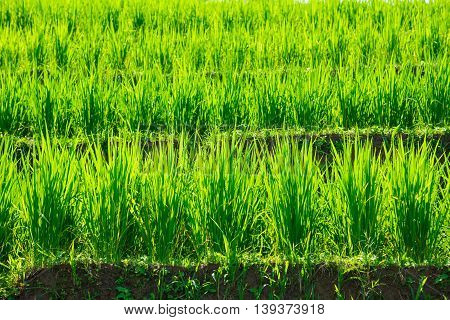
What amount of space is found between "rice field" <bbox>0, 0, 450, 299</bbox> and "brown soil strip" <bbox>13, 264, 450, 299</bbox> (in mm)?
11

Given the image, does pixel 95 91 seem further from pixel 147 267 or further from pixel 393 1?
pixel 393 1

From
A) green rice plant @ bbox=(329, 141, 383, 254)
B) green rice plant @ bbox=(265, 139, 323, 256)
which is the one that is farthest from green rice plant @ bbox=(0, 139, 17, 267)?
green rice plant @ bbox=(329, 141, 383, 254)

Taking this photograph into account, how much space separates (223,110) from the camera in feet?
21.3

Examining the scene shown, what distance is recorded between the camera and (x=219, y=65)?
Result: 314 inches

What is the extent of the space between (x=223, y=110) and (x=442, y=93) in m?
1.62

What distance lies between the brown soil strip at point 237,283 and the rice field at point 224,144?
1 cm

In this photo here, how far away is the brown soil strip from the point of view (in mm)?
4293

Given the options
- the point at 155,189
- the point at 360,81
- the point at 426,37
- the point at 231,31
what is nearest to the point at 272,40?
the point at 231,31

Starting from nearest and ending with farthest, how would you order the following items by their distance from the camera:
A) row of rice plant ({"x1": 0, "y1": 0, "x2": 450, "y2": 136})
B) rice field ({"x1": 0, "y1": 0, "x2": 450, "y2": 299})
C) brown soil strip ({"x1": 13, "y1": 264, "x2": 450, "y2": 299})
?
brown soil strip ({"x1": 13, "y1": 264, "x2": 450, "y2": 299}), rice field ({"x1": 0, "y1": 0, "x2": 450, "y2": 299}), row of rice plant ({"x1": 0, "y1": 0, "x2": 450, "y2": 136})

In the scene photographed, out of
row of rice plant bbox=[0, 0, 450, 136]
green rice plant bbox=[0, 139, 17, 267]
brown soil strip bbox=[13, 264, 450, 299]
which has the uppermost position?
row of rice plant bbox=[0, 0, 450, 136]

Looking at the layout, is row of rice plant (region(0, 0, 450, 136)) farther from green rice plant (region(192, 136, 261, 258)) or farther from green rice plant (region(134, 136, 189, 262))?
green rice plant (region(192, 136, 261, 258))

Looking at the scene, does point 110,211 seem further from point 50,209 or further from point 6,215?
point 6,215

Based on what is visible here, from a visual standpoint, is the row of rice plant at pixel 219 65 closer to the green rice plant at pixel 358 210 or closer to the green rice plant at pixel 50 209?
the green rice plant at pixel 50 209

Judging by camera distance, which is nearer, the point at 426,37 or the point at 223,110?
the point at 223,110
